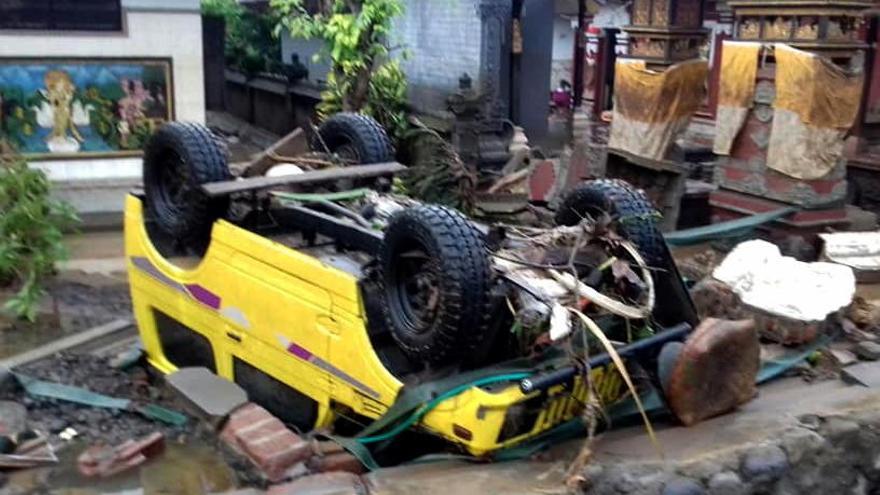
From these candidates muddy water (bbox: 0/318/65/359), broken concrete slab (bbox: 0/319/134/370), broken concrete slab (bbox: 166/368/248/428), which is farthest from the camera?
muddy water (bbox: 0/318/65/359)

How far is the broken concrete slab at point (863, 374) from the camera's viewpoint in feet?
17.9

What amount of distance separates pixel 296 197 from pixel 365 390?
4.42ft

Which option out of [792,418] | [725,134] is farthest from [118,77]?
[792,418]

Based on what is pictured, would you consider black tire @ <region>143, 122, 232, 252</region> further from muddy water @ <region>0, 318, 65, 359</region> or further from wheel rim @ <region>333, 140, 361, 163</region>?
muddy water @ <region>0, 318, 65, 359</region>

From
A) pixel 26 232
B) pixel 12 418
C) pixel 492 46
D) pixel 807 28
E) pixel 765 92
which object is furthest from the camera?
pixel 492 46

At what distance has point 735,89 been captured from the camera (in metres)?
8.86

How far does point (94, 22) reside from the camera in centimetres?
947

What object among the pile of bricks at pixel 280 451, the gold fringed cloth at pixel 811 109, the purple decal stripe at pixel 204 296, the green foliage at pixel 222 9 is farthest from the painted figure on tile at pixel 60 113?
the green foliage at pixel 222 9

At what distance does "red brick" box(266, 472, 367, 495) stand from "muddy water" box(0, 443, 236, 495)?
430 mm

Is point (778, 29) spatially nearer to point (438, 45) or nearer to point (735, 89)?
point (735, 89)

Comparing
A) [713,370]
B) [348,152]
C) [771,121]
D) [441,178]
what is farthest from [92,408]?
[771,121]

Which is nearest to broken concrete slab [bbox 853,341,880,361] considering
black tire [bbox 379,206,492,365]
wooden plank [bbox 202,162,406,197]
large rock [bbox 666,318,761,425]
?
large rock [bbox 666,318,761,425]

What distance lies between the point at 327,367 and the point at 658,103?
22.8ft

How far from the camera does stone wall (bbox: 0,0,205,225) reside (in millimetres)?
9398
